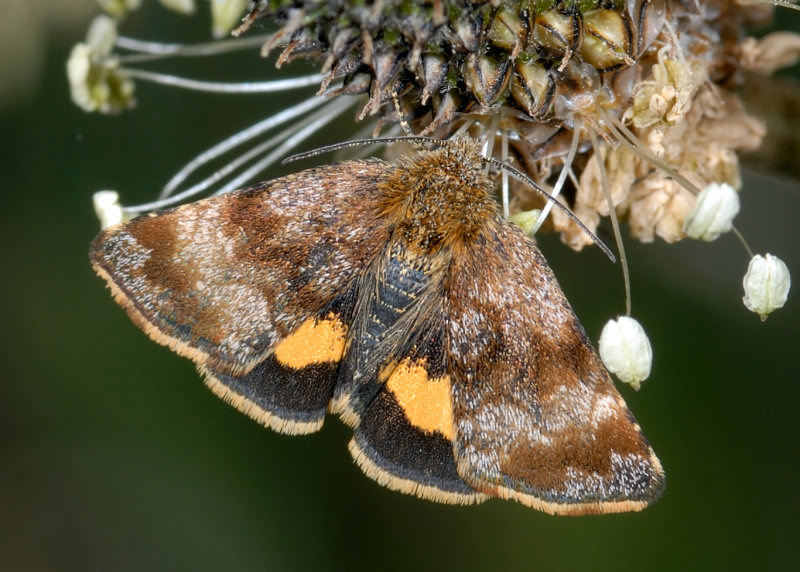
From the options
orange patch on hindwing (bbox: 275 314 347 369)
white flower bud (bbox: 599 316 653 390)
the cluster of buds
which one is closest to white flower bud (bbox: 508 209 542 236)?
the cluster of buds

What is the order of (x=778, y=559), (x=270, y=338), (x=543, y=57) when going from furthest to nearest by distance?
(x=778, y=559)
(x=270, y=338)
(x=543, y=57)

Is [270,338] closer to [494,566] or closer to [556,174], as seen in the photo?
[556,174]

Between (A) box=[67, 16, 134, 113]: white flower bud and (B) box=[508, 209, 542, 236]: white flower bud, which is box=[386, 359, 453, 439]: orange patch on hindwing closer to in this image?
(B) box=[508, 209, 542, 236]: white flower bud

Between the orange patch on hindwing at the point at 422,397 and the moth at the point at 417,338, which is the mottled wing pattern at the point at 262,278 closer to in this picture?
the moth at the point at 417,338

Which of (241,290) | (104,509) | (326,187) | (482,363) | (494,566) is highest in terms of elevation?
(326,187)

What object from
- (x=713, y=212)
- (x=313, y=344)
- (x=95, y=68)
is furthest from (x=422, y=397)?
(x=95, y=68)

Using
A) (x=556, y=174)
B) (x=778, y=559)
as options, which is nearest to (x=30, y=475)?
(x=556, y=174)

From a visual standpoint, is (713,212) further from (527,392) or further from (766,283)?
(527,392)
